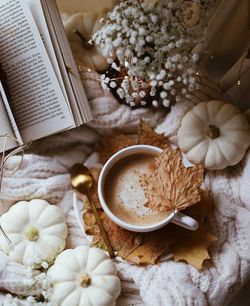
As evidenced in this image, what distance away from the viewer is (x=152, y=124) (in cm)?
113

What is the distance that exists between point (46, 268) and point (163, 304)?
24 centimetres

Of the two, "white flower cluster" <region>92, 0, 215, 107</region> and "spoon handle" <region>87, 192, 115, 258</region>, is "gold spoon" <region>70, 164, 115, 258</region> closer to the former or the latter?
"spoon handle" <region>87, 192, 115, 258</region>

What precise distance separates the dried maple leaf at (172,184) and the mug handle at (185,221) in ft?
0.06

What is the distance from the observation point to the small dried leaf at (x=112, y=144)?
1.14m

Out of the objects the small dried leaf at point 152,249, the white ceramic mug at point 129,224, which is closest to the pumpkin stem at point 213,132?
the white ceramic mug at point 129,224

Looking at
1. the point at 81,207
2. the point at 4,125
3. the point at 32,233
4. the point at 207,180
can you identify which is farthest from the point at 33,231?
the point at 207,180

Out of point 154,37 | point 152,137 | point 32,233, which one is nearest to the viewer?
point 154,37

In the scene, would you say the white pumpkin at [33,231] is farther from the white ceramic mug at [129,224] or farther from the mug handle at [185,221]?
the mug handle at [185,221]

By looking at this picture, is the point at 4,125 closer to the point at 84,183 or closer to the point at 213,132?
the point at 84,183

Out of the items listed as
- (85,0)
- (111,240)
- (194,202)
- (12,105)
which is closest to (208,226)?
(194,202)

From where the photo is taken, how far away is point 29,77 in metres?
1.09

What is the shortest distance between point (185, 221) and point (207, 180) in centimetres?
15

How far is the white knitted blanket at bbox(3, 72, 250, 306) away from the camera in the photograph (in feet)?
3.36

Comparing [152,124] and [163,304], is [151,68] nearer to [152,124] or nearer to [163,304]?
[152,124]
